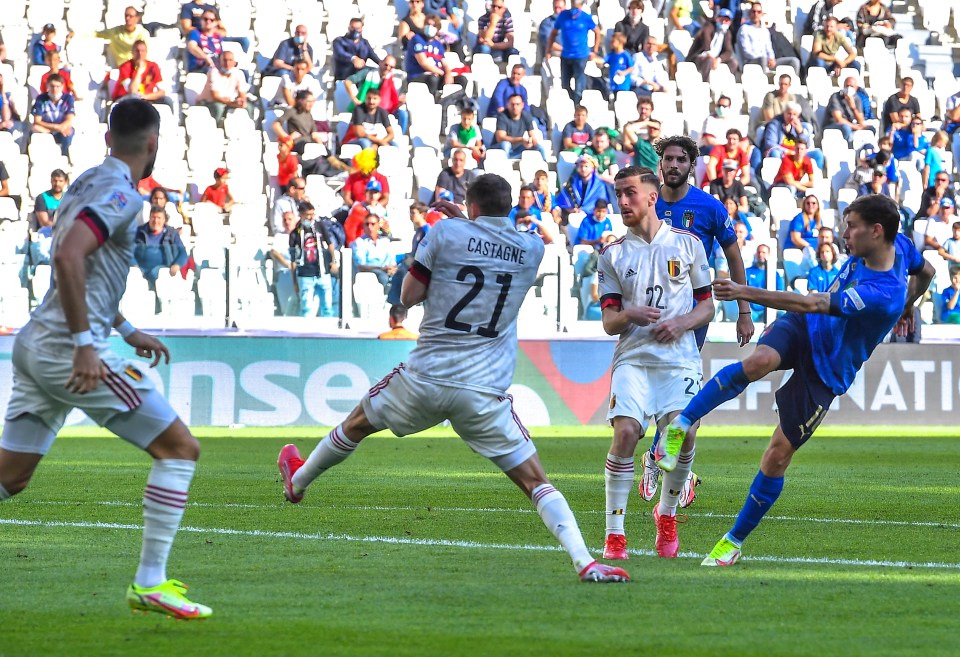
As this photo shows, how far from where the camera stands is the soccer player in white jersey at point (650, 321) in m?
8.36

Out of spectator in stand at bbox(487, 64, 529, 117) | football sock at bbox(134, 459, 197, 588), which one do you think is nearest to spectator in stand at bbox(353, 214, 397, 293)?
spectator in stand at bbox(487, 64, 529, 117)

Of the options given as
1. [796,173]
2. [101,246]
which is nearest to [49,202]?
[796,173]

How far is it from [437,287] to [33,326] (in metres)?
1.91

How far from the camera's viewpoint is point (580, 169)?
Answer: 23078 mm

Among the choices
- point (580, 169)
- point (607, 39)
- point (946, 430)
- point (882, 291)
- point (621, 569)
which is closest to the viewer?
point (621, 569)

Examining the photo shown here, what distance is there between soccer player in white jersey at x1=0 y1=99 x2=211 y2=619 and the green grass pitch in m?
0.37

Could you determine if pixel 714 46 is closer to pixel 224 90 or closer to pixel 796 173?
pixel 796 173

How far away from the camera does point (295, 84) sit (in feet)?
77.0

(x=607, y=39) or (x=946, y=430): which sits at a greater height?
(x=607, y=39)

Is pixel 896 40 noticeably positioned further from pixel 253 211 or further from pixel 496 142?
pixel 253 211

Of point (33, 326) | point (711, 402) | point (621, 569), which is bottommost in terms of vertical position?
point (621, 569)

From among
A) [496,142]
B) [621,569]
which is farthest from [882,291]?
[496,142]

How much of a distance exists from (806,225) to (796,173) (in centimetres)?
203

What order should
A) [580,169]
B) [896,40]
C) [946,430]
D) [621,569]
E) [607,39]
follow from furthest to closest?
[896,40] → [607,39] → [580,169] → [946,430] → [621,569]
